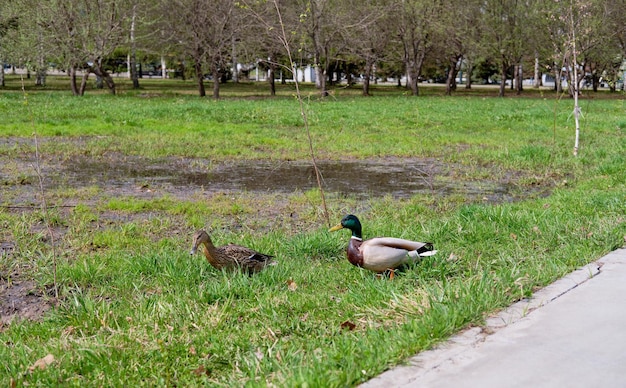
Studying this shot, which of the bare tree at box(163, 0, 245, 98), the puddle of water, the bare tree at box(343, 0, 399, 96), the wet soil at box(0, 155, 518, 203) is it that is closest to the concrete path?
the wet soil at box(0, 155, 518, 203)

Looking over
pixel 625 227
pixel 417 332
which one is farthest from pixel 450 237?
pixel 417 332

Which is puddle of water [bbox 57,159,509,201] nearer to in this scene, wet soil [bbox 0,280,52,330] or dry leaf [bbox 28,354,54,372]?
wet soil [bbox 0,280,52,330]

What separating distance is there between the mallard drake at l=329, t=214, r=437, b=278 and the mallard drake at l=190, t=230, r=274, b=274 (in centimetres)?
87

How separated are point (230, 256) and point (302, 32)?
27870mm

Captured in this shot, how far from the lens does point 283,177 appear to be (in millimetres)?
13461

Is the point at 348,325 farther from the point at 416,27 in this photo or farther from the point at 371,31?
the point at 416,27

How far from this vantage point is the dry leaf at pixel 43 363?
4.38 meters

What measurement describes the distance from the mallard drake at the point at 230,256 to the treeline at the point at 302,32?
22.4 meters

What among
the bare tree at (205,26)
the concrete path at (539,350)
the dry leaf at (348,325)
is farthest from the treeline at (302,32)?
the concrete path at (539,350)

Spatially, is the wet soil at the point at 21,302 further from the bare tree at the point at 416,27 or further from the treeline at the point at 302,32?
the bare tree at the point at 416,27

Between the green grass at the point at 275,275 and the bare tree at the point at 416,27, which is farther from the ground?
the bare tree at the point at 416,27

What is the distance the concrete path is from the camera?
12.1ft

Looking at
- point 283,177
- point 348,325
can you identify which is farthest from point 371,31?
point 348,325

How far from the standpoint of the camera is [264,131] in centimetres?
2048
